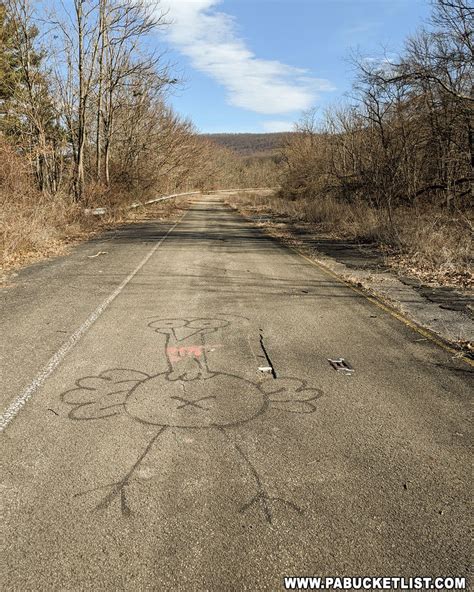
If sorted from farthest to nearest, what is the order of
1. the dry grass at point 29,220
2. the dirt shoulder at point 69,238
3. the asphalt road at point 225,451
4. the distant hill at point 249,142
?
1. the distant hill at point 249,142
2. the dry grass at point 29,220
3. the dirt shoulder at point 69,238
4. the asphalt road at point 225,451

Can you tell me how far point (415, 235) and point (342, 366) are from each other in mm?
9444

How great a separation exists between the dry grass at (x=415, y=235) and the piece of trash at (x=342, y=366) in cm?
522

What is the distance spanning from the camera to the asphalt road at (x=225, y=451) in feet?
Result: 7.47

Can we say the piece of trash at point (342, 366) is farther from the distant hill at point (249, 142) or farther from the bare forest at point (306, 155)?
the distant hill at point (249, 142)

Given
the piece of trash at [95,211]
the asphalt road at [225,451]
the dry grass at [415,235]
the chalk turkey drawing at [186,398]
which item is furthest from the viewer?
the piece of trash at [95,211]

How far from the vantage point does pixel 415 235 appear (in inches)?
516

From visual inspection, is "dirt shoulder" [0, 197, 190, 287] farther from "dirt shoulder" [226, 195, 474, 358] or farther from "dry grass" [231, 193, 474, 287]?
"dry grass" [231, 193, 474, 287]

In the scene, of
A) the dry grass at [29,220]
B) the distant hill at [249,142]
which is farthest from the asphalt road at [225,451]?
the distant hill at [249,142]

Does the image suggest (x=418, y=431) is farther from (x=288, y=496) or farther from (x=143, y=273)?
(x=143, y=273)

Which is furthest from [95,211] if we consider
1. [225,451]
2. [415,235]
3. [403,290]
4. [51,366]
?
[225,451]

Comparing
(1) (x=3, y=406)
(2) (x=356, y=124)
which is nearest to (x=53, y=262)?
(1) (x=3, y=406)

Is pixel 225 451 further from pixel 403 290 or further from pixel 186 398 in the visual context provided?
pixel 403 290

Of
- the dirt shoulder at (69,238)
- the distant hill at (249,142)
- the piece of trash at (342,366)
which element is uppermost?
the distant hill at (249,142)

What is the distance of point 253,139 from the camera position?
18338 centimetres
